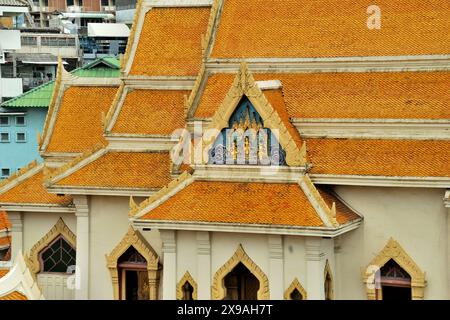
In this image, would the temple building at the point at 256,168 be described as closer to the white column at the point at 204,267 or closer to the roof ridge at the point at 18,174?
the white column at the point at 204,267

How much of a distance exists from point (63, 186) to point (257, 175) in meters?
6.42

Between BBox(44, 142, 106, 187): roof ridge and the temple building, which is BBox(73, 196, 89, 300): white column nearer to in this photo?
the temple building

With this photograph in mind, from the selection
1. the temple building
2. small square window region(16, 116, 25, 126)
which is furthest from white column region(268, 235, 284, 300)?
small square window region(16, 116, 25, 126)

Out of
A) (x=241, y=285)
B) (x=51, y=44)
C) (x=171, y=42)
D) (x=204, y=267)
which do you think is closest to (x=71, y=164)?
(x=171, y=42)

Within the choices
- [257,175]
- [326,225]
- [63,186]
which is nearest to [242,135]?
[257,175]

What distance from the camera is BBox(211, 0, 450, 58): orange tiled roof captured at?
38.3 metres

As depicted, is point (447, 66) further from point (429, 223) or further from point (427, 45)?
point (429, 223)

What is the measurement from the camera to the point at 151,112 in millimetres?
41062

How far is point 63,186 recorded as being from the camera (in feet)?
131

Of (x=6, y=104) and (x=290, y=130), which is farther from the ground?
(x=6, y=104)

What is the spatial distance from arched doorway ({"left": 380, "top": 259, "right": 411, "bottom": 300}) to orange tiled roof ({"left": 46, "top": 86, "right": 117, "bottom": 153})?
415 inches

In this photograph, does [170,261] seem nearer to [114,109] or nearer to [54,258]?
[114,109]

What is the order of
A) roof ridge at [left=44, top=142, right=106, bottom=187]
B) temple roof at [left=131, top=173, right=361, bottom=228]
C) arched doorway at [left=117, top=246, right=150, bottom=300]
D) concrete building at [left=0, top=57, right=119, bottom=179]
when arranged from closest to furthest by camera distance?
temple roof at [left=131, top=173, right=361, bottom=228] → arched doorway at [left=117, top=246, right=150, bottom=300] → roof ridge at [left=44, top=142, right=106, bottom=187] → concrete building at [left=0, top=57, right=119, bottom=179]

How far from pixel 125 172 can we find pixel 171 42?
470cm
